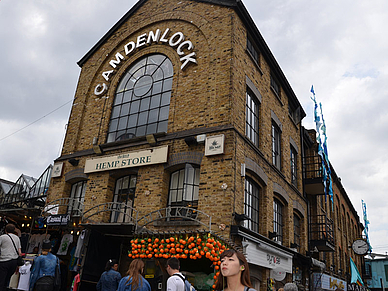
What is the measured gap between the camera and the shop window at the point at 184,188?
11258 millimetres

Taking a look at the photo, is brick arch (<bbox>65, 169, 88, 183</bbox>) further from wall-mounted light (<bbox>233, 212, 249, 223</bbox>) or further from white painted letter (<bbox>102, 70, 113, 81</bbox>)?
wall-mounted light (<bbox>233, 212, 249, 223</bbox>)

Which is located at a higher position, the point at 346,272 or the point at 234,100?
the point at 234,100

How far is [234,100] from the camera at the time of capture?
11.7m

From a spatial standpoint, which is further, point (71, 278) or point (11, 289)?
point (71, 278)

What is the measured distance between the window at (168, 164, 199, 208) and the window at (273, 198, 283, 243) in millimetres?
4566

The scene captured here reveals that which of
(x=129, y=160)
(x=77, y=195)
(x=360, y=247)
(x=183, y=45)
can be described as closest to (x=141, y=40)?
(x=183, y=45)

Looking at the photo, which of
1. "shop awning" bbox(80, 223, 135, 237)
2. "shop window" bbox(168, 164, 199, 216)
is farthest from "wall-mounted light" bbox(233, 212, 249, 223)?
"shop awning" bbox(80, 223, 135, 237)

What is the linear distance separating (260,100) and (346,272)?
56.3 ft

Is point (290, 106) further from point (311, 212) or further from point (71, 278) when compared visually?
point (71, 278)

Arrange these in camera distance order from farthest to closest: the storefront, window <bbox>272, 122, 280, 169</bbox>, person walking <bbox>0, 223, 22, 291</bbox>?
1. the storefront
2. window <bbox>272, 122, 280, 169</bbox>
3. person walking <bbox>0, 223, 22, 291</bbox>

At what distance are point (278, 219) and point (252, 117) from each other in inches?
179

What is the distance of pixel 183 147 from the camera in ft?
38.4

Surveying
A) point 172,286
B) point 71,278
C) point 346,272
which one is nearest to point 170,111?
point 71,278

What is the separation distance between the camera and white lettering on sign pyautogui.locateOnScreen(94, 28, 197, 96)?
1334 cm
